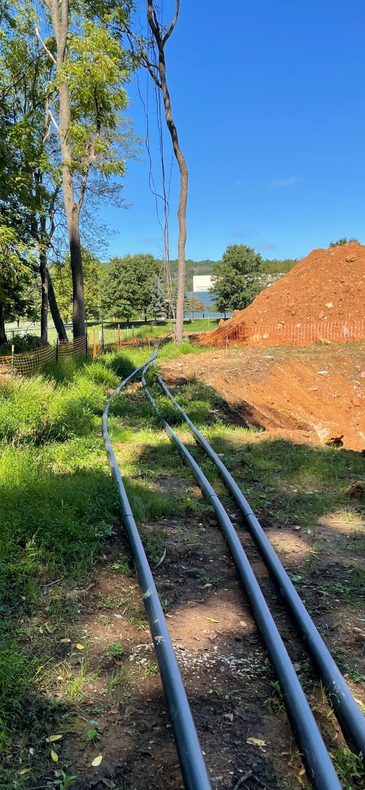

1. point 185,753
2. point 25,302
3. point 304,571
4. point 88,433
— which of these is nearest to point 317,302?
point 25,302

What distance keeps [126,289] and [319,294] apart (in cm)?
4275

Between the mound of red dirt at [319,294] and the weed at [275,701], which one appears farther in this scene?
the mound of red dirt at [319,294]

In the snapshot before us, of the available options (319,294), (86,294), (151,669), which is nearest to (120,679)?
(151,669)

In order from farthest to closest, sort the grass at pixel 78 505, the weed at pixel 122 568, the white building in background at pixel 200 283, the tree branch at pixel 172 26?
1. the white building in background at pixel 200 283
2. the tree branch at pixel 172 26
3. the weed at pixel 122 568
4. the grass at pixel 78 505

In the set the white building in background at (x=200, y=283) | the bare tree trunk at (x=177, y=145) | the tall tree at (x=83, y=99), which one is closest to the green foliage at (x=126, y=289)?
the white building in background at (x=200, y=283)

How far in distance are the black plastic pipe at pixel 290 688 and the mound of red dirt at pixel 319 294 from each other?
21.5m

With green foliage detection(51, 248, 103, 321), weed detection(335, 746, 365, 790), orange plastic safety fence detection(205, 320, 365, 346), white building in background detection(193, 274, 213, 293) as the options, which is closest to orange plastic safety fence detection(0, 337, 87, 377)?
weed detection(335, 746, 365, 790)

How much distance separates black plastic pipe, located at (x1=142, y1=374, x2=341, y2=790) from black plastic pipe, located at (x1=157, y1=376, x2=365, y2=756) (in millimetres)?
157

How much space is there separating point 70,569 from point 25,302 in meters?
25.7

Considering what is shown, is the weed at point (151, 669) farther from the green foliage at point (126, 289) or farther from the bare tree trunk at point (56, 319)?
the green foliage at point (126, 289)

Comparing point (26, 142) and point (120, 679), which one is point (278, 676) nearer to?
point (120, 679)

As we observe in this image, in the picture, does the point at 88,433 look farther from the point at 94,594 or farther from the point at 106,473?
the point at 94,594

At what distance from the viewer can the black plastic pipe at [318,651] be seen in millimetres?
2182

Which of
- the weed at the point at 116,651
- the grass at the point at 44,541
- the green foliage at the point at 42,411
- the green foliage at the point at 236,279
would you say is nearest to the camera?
the grass at the point at 44,541
